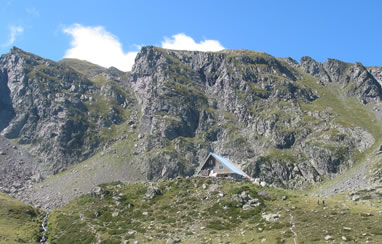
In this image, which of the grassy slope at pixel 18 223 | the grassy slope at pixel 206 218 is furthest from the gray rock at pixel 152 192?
the grassy slope at pixel 18 223

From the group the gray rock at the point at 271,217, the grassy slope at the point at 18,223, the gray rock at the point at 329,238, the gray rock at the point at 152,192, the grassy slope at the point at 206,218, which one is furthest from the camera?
the gray rock at the point at 152,192

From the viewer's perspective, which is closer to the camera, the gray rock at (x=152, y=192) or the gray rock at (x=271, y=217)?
the gray rock at (x=271, y=217)

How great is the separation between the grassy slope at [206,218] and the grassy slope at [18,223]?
4.35 meters

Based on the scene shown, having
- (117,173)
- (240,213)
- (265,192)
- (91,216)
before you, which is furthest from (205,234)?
(117,173)

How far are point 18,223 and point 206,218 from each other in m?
51.4

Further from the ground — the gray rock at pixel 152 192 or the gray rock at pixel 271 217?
the gray rock at pixel 271 217

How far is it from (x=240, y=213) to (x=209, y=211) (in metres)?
6.27

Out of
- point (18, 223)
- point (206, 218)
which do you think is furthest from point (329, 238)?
point (18, 223)

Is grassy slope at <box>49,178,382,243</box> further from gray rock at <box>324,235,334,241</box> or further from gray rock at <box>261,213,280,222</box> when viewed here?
gray rock at <box>261,213,280,222</box>

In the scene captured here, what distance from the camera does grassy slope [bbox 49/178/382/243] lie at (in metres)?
40.6

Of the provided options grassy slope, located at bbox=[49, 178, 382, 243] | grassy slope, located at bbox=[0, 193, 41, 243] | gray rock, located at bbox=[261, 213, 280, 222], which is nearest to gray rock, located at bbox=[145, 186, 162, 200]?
grassy slope, located at bbox=[49, 178, 382, 243]

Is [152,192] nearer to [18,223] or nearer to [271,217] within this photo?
[271,217]

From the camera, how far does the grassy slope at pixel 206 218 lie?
4062cm

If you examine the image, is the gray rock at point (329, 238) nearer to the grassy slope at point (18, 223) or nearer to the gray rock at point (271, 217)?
the gray rock at point (271, 217)
